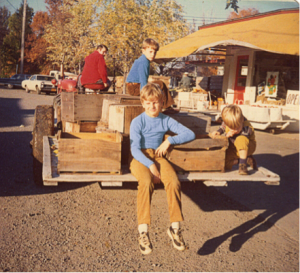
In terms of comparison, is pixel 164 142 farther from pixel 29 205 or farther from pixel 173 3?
pixel 173 3

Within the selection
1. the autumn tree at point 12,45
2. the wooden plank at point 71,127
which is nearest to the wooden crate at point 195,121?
the wooden plank at point 71,127

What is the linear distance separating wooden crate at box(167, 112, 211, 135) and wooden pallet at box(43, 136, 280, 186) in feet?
3.34

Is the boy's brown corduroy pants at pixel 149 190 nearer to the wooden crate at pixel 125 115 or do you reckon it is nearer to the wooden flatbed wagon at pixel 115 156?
the wooden flatbed wagon at pixel 115 156

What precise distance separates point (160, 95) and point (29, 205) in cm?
230

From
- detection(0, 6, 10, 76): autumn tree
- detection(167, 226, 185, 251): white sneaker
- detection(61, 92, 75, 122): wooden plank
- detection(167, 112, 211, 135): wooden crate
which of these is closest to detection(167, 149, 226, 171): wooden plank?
detection(167, 226, 185, 251): white sneaker

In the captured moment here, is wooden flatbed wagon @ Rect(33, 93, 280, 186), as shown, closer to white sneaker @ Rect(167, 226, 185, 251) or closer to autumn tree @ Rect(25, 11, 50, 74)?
white sneaker @ Rect(167, 226, 185, 251)

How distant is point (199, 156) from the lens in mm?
3729

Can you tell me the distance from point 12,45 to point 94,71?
51266 mm

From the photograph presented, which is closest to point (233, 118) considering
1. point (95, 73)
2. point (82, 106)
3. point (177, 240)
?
point (177, 240)

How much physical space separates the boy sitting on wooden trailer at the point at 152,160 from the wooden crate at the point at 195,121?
2.94ft

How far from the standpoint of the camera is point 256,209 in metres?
4.80

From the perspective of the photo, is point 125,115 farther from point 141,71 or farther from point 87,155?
point 141,71

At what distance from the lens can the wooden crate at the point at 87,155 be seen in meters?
3.32

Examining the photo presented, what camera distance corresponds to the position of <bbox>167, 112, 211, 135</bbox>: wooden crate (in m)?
4.73
